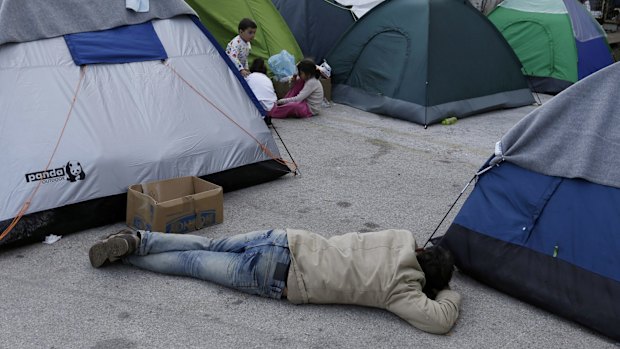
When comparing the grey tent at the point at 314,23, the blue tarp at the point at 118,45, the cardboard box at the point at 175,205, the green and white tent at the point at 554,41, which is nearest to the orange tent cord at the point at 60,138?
the blue tarp at the point at 118,45

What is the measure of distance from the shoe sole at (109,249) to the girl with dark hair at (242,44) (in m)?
5.10

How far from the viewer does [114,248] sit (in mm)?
4797

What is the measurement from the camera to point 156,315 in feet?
14.5

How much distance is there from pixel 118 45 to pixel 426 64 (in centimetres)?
471

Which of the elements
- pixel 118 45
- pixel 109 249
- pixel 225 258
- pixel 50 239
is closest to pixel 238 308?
pixel 225 258

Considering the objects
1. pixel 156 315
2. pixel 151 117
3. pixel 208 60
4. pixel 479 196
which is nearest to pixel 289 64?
pixel 208 60

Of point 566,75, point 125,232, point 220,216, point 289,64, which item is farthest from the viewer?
point 566,75

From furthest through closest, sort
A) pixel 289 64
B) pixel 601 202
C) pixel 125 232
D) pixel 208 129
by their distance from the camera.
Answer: pixel 289 64, pixel 208 129, pixel 125 232, pixel 601 202

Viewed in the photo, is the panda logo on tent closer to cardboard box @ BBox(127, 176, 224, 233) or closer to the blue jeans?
cardboard box @ BBox(127, 176, 224, 233)

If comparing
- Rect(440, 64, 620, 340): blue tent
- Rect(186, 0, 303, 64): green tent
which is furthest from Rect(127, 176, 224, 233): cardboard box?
Rect(186, 0, 303, 64): green tent

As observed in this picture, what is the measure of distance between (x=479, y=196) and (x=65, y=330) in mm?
2943

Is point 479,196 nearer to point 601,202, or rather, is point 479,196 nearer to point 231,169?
point 601,202

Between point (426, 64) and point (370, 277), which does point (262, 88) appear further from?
point (370, 277)

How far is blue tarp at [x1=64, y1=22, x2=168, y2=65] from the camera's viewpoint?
6.04 meters
